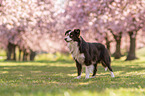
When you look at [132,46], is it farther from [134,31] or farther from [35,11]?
[35,11]

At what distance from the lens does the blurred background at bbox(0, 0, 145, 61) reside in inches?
692

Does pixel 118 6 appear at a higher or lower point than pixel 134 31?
higher

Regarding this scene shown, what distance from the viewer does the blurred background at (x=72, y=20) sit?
1758 centimetres

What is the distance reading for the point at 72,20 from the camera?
26922 millimetres

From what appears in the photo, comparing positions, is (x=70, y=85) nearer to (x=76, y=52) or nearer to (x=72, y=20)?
(x=76, y=52)

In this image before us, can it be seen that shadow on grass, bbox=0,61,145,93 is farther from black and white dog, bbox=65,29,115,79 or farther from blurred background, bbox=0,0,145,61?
blurred background, bbox=0,0,145,61

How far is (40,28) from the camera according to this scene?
3381 centimetres

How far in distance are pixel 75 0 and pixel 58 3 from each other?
7.16 meters

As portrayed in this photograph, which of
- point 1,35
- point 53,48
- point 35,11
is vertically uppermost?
point 35,11

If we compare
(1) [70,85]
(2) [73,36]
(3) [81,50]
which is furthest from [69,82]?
(2) [73,36]

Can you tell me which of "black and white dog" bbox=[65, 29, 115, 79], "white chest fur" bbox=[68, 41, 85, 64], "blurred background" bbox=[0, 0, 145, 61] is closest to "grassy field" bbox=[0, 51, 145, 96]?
"black and white dog" bbox=[65, 29, 115, 79]

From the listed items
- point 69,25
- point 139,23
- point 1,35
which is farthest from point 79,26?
point 1,35

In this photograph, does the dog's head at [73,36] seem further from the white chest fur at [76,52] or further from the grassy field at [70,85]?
the grassy field at [70,85]

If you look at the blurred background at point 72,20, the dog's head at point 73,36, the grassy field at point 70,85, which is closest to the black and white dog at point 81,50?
the dog's head at point 73,36
